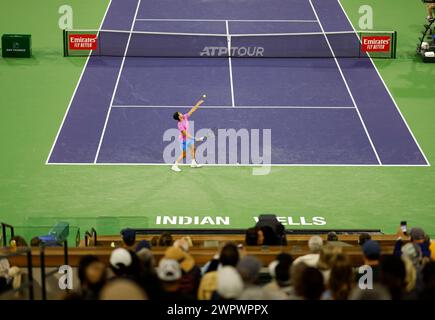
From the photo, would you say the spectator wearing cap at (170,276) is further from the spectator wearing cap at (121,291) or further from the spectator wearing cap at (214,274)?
the spectator wearing cap at (121,291)

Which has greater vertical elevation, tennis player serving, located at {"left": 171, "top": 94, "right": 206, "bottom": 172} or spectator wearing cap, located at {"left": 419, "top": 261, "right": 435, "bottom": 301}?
tennis player serving, located at {"left": 171, "top": 94, "right": 206, "bottom": 172}

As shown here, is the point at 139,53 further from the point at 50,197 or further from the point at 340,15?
the point at 50,197

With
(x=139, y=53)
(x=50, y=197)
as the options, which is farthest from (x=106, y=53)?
(x=50, y=197)

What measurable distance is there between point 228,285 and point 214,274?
2.73 feet

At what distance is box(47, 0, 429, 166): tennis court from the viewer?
25719 mm

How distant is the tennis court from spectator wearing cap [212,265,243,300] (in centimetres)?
1512

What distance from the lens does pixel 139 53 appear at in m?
33.3

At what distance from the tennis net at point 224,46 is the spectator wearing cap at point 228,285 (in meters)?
23.9

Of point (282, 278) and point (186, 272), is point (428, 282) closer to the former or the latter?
point (282, 278)

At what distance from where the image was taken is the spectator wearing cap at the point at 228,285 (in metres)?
9.54

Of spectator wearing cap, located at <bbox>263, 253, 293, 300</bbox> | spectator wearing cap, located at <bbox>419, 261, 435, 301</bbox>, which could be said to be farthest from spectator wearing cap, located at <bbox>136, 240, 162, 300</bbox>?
spectator wearing cap, located at <bbox>419, 261, 435, 301</bbox>

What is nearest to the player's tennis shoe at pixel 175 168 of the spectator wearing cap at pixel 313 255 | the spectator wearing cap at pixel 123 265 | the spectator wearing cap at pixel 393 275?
the spectator wearing cap at pixel 313 255

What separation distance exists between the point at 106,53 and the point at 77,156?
9.00 m

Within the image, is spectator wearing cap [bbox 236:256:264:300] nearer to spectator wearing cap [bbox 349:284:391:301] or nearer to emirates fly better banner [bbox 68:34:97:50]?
spectator wearing cap [bbox 349:284:391:301]
